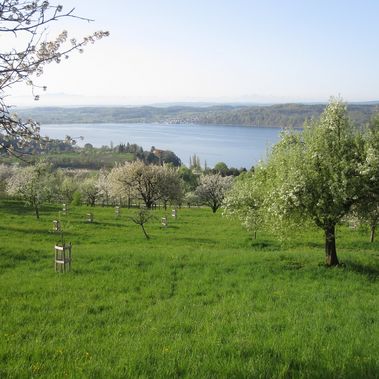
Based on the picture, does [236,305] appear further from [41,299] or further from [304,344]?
[41,299]

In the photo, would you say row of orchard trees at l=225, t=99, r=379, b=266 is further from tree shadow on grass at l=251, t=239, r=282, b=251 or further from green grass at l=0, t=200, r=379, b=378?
tree shadow on grass at l=251, t=239, r=282, b=251

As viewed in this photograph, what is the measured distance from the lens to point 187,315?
38.7 feet

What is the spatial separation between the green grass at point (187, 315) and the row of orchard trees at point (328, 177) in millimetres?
2477

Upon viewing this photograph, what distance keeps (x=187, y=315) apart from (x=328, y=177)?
10478 millimetres

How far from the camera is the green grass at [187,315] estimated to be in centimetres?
754

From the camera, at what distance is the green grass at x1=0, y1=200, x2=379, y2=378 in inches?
297

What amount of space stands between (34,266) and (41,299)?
21.7 ft

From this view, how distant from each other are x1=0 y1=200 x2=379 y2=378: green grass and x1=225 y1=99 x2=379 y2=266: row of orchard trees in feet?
8.13

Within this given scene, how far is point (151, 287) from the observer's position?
52.3 feet

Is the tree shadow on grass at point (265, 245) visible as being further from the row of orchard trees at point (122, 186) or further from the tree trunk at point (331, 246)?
the row of orchard trees at point (122, 186)

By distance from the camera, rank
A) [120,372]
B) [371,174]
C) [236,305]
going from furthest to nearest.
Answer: [371,174], [236,305], [120,372]

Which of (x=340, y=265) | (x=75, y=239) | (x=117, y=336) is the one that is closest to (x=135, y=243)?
(x=75, y=239)

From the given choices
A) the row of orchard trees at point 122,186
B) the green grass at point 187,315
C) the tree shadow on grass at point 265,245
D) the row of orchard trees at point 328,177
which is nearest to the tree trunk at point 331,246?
the row of orchard trees at point 328,177

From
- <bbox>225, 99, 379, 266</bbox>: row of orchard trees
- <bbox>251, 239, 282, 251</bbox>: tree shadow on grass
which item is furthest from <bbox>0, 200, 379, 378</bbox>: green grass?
<bbox>251, 239, 282, 251</bbox>: tree shadow on grass
